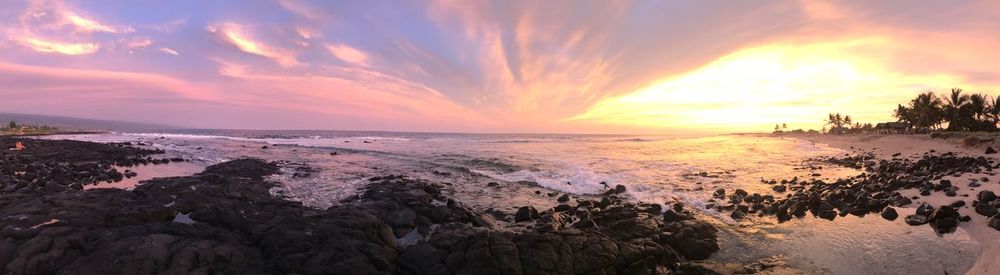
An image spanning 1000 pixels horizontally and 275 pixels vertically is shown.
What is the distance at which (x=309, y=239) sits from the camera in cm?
1001

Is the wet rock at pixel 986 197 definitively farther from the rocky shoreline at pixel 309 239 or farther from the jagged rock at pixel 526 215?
the jagged rock at pixel 526 215

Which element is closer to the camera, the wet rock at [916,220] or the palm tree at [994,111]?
the wet rock at [916,220]

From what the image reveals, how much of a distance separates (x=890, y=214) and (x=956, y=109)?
8255 cm

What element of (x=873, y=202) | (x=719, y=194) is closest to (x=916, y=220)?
(x=873, y=202)

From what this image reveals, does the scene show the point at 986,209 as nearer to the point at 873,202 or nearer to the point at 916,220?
the point at 916,220

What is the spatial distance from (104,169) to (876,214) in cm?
3671

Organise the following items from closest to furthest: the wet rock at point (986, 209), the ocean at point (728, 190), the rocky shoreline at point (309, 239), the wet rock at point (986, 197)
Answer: the rocky shoreline at point (309, 239) → the ocean at point (728, 190) → the wet rock at point (986, 209) → the wet rock at point (986, 197)

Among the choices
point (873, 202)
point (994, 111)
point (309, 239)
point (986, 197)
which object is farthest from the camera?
point (994, 111)

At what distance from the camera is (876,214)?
43.3 feet

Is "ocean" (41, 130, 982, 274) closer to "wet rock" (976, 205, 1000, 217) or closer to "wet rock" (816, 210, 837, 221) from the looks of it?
"wet rock" (816, 210, 837, 221)

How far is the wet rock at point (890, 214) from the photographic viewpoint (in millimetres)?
12484

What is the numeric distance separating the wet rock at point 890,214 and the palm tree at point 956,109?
267 ft

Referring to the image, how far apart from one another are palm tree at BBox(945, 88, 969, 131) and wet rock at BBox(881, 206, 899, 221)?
8137cm

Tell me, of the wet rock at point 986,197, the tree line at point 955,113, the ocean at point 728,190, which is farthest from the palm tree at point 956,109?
the wet rock at point 986,197
